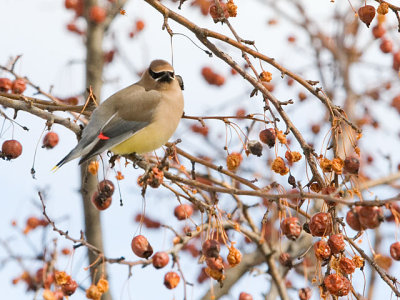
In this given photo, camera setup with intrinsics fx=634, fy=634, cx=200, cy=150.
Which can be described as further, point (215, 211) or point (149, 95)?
point (149, 95)

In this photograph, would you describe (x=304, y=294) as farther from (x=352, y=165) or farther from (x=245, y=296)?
(x=352, y=165)

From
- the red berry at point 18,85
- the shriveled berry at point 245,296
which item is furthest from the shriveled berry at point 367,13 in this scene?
the red berry at point 18,85

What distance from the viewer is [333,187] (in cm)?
262

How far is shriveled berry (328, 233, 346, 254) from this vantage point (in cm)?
248

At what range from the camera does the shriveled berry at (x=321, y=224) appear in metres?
2.54

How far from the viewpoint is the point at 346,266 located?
8.59 feet

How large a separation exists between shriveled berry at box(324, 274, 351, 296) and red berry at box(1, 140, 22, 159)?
1881 mm

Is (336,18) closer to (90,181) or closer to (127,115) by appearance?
(90,181)

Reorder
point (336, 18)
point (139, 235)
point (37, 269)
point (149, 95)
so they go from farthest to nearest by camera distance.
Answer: point (336, 18) → point (37, 269) → point (149, 95) → point (139, 235)

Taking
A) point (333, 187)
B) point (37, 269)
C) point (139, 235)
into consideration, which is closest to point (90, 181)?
point (37, 269)

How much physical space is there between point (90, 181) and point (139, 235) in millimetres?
2302

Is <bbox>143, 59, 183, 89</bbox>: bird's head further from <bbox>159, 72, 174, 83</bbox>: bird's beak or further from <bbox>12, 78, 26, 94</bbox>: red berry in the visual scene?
<bbox>12, 78, 26, 94</bbox>: red berry

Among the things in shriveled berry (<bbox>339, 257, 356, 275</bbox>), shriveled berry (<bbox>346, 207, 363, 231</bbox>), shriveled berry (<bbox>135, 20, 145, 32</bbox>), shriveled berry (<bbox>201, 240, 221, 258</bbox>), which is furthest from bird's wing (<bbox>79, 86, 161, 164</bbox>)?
shriveled berry (<bbox>135, 20, 145, 32</bbox>)

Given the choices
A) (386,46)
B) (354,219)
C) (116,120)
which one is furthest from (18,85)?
(386,46)
